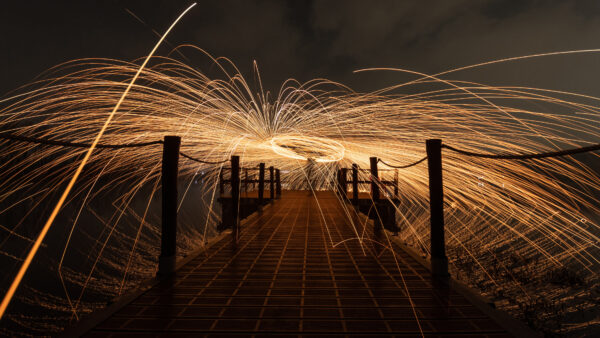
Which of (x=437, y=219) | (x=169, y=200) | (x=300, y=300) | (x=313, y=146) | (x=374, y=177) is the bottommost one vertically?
(x=300, y=300)

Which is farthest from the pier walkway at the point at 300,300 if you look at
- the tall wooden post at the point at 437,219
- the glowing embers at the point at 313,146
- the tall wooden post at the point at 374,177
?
the glowing embers at the point at 313,146

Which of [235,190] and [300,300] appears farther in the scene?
[235,190]

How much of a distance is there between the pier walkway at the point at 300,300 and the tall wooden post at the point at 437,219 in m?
0.16

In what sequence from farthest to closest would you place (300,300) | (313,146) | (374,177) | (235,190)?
(313,146), (374,177), (235,190), (300,300)

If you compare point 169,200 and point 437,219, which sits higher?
point 169,200

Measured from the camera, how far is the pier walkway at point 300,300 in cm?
203

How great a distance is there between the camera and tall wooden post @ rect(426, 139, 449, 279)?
9.64ft

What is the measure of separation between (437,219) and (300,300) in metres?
1.53

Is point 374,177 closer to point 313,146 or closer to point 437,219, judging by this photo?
point 437,219

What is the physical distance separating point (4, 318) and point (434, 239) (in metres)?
7.61

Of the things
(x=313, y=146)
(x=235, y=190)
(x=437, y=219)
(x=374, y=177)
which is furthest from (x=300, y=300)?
(x=313, y=146)

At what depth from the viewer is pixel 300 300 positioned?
8.09ft

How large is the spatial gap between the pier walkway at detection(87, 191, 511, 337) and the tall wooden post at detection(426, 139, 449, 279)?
0.16 meters

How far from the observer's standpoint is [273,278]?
9.80 feet
